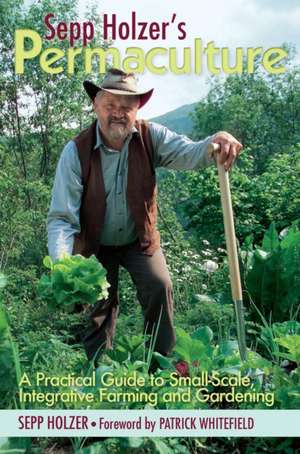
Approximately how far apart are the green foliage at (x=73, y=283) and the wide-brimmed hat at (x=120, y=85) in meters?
0.99

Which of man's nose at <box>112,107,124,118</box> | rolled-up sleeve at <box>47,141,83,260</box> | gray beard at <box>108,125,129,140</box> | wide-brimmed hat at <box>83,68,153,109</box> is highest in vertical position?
wide-brimmed hat at <box>83,68,153,109</box>

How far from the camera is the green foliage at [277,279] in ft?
13.1

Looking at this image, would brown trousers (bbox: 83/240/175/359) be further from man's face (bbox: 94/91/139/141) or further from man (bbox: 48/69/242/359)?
man's face (bbox: 94/91/139/141)

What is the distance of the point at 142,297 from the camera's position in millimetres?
3408

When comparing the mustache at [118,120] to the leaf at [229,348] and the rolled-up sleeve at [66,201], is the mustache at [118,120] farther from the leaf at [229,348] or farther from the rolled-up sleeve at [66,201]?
the leaf at [229,348]

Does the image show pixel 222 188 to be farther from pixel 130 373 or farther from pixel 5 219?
pixel 5 219

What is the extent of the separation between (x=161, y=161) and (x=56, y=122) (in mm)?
3653

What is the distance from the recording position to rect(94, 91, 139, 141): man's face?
3207 millimetres

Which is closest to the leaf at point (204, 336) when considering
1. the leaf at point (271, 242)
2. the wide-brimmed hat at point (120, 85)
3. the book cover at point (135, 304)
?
the book cover at point (135, 304)

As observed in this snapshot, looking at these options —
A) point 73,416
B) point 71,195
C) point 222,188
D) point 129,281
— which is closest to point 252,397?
point 73,416

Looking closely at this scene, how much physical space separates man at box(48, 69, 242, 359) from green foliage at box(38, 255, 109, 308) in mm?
752

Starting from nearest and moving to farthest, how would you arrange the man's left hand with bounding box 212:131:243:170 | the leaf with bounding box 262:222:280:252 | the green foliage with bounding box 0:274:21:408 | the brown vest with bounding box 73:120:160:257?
the green foliage with bounding box 0:274:21:408
the man's left hand with bounding box 212:131:243:170
the brown vest with bounding box 73:120:160:257
the leaf with bounding box 262:222:280:252

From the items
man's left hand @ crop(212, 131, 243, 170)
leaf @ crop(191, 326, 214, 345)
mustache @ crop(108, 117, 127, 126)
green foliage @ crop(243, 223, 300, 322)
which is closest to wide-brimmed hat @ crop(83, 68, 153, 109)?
mustache @ crop(108, 117, 127, 126)

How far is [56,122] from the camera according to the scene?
6918mm
